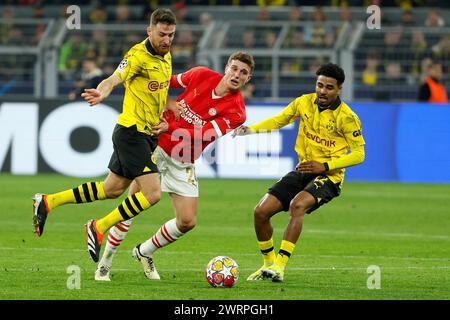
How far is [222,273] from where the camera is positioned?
31.1 ft

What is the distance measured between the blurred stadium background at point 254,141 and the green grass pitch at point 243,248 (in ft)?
0.11

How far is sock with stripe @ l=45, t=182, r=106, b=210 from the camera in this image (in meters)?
10.2

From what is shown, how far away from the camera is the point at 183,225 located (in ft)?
33.5

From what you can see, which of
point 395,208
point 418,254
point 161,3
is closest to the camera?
point 418,254

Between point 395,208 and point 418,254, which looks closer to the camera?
point 418,254

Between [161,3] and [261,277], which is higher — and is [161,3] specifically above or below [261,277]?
above

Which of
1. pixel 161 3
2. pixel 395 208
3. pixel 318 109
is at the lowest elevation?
pixel 395 208

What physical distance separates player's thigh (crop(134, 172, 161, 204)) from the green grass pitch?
73cm

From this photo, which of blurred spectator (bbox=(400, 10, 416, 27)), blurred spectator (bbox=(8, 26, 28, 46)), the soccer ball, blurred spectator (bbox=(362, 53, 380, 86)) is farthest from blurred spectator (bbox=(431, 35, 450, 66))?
the soccer ball

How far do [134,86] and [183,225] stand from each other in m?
1.32

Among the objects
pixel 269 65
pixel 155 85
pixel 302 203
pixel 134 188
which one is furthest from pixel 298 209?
pixel 269 65

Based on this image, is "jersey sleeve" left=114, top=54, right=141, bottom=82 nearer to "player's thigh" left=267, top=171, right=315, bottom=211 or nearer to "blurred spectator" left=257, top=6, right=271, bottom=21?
"player's thigh" left=267, top=171, right=315, bottom=211
